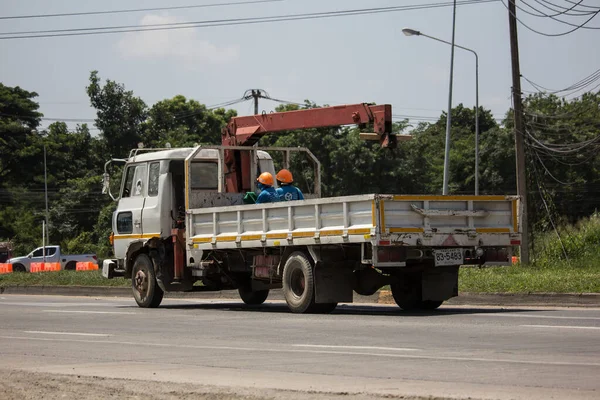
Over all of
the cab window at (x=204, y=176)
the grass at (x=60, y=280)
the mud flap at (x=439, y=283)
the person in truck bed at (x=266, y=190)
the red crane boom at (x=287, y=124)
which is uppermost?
the red crane boom at (x=287, y=124)

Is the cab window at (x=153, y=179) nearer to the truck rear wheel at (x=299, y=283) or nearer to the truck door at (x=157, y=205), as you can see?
the truck door at (x=157, y=205)

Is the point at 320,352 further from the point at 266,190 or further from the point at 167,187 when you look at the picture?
the point at 167,187

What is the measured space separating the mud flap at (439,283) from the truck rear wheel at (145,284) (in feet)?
18.6

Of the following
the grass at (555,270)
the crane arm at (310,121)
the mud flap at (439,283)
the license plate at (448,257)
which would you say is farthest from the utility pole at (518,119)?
the license plate at (448,257)

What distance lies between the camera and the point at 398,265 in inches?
610

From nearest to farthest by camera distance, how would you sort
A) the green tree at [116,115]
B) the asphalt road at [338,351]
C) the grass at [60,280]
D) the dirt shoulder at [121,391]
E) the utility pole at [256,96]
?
the dirt shoulder at [121,391], the asphalt road at [338,351], the grass at [60,280], the utility pole at [256,96], the green tree at [116,115]

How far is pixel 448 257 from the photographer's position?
52.4 feet

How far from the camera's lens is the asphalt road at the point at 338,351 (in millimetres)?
8359

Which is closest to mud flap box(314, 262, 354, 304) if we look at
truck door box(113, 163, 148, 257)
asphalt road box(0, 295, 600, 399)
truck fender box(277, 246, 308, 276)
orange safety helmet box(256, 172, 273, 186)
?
asphalt road box(0, 295, 600, 399)

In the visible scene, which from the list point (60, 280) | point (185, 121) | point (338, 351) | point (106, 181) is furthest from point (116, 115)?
point (338, 351)

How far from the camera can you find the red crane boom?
17828mm

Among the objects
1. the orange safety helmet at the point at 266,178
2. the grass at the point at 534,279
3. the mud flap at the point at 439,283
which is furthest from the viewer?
the grass at the point at 534,279

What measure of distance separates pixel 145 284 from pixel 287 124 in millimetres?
4029

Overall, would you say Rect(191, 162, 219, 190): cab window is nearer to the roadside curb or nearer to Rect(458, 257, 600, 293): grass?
the roadside curb
